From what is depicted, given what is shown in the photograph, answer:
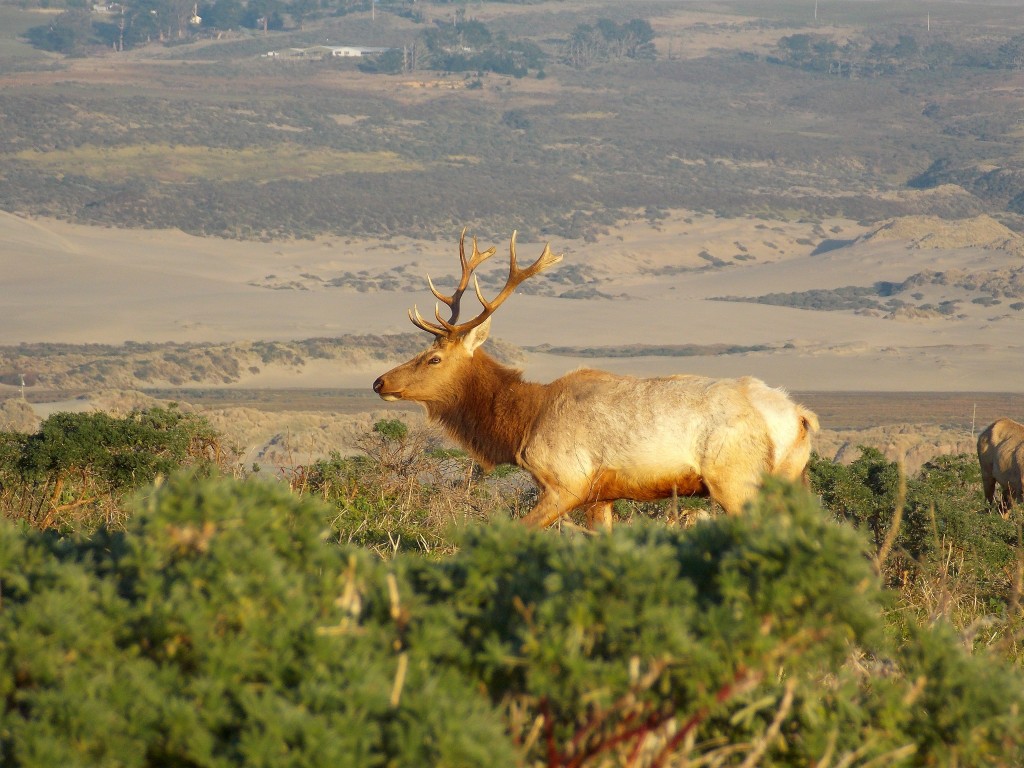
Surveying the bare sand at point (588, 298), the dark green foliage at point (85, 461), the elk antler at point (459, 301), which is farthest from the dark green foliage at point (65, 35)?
the elk antler at point (459, 301)

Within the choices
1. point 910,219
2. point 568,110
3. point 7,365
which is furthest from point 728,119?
point 7,365

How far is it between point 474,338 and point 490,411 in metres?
0.78

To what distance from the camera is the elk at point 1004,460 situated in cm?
1276

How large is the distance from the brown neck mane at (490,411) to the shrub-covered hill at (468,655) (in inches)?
186

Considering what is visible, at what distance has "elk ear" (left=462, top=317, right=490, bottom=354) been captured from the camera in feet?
30.2

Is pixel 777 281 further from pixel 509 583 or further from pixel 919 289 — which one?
pixel 509 583

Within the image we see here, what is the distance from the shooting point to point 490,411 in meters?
8.66

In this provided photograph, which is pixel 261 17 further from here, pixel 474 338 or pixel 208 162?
pixel 474 338

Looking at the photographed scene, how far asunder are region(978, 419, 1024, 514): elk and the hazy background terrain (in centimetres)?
1109

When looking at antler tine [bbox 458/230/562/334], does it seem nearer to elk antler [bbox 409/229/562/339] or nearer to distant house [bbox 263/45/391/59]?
elk antler [bbox 409/229/562/339]

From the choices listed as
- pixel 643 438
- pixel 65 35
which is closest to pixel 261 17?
pixel 65 35

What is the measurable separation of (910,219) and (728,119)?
51918 mm

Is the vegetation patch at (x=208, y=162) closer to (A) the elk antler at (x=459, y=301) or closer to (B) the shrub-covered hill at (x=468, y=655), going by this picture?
(A) the elk antler at (x=459, y=301)

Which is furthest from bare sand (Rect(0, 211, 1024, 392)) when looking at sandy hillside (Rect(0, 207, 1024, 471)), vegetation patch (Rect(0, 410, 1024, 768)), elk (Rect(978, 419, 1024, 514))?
vegetation patch (Rect(0, 410, 1024, 768))
